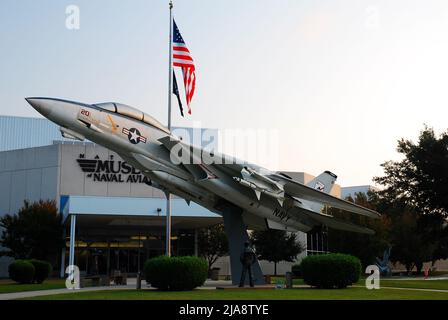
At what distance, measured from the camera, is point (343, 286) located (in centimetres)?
2016

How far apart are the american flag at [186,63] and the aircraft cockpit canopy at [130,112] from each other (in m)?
4.44

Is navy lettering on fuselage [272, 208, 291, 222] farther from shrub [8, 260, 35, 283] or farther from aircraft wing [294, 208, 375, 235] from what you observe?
shrub [8, 260, 35, 283]

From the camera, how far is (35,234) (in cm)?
4094

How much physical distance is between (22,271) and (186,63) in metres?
14.0

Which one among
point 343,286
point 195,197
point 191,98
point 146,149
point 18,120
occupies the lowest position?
point 343,286

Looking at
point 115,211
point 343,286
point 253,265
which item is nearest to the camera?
point 343,286

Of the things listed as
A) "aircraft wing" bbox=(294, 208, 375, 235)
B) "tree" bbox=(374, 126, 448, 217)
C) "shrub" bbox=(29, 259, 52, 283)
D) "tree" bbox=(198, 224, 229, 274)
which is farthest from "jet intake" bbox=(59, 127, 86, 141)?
"tree" bbox=(198, 224, 229, 274)

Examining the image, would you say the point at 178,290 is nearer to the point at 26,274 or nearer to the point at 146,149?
the point at 146,149

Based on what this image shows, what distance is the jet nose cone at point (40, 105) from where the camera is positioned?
1642cm

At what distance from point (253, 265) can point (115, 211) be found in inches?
585

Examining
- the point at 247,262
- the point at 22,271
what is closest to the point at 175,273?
the point at 247,262

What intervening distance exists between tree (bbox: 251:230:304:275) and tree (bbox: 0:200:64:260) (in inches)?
682

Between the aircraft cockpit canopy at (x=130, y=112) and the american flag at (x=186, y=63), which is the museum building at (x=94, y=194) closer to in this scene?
the american flag at (x=186, y=63)

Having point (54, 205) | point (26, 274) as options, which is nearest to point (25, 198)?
point (54, 205)
